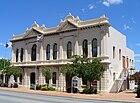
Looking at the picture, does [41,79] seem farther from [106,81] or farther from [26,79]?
[106,81]

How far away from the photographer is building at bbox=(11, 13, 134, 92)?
35875 millimetres

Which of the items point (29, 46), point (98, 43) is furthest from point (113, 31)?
point (29, 46)

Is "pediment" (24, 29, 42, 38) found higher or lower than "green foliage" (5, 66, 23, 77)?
higher

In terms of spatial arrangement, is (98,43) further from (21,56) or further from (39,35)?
(21,56)

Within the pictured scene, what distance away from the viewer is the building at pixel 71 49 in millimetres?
35875

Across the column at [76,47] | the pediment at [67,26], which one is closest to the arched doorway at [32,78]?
the pediment at [67,26]

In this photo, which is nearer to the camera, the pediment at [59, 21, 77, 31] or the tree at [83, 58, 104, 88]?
the tree at [83, 58, 104, 88]

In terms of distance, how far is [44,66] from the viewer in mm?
43281

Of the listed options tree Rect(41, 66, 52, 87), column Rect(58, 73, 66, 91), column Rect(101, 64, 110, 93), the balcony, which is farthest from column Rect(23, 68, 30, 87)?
column Rect(101, 64, 110, 93)

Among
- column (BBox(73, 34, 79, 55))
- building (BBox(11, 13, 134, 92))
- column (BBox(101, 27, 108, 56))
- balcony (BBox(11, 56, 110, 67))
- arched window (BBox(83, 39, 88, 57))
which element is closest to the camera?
balcony (BBox(11, 56, 110, 67))

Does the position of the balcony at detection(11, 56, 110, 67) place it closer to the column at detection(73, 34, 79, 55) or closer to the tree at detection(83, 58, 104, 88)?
the column at detection(73, 34, 79, 55)

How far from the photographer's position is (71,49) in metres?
40.0

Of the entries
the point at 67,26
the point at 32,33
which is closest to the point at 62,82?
the point at 67,26

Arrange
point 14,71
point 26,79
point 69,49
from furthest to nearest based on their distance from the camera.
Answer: point 26,79 → point 14,71 → point 69,49
